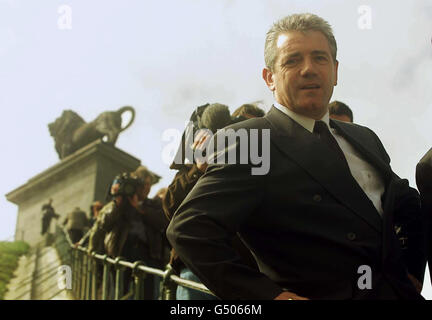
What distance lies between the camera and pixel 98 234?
→ 7.76 m

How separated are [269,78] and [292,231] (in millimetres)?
453

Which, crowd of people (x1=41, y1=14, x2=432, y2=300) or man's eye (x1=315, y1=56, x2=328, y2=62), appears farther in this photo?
man's eye (x1=315, y1=56, x2=328, y2=62)

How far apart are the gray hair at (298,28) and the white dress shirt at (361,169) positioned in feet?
0.48

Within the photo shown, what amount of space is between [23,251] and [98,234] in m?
18.4

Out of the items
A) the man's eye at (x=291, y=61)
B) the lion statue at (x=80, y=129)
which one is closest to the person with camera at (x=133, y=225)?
the man's eye at (x=291, y=61)

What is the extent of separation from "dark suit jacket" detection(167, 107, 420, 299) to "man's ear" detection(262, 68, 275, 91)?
0.63 feet

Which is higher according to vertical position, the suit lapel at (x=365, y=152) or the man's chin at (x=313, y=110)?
the man's chin at (x=313, y=110)

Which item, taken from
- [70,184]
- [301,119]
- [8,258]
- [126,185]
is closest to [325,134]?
[301,119]

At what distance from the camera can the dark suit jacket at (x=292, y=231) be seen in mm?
1584

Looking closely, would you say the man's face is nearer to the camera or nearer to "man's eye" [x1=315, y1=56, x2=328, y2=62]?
"man's eye" [x1=315, y1=56, x2=328, y2=62]

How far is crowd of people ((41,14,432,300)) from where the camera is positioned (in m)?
1.60

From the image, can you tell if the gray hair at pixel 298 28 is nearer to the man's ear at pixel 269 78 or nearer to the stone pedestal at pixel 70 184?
the man's ear at pixel 269 78

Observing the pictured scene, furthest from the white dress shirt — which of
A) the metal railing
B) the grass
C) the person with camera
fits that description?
the grass
